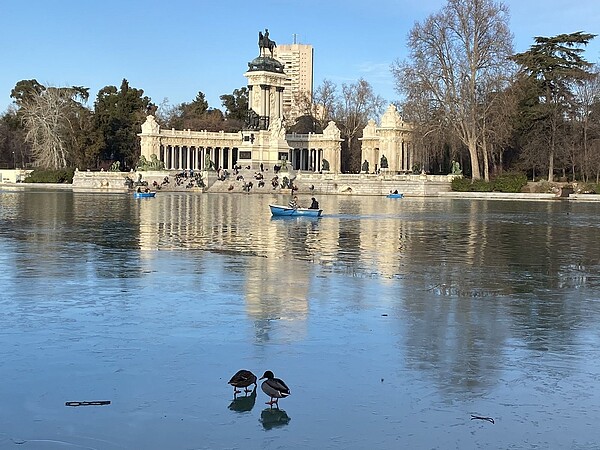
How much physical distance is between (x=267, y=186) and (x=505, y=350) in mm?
64774

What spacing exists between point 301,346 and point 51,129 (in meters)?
89.7

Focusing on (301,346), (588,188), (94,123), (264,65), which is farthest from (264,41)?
(301,346)

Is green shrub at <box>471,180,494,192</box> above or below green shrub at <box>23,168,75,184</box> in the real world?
below

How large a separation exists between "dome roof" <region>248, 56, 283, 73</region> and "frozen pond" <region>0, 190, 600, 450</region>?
71548 mm

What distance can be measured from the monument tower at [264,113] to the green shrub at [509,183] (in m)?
23.5

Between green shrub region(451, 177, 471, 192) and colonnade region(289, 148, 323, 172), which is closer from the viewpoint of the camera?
green shrub region(451, 177, 471, 192)

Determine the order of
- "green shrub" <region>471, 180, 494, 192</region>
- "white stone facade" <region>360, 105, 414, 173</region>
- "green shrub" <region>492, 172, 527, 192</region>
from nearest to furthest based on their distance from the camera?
"green shrub" <region>492, 172, 527, 192</region> → "green shrub" <region>471, 180, 494, 192</region> → "white stone facade" <region>360, 105, 414, 173</region>

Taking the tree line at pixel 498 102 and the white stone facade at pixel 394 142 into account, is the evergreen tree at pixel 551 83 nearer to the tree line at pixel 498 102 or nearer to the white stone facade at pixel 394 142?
the tree line at pixel 498 102

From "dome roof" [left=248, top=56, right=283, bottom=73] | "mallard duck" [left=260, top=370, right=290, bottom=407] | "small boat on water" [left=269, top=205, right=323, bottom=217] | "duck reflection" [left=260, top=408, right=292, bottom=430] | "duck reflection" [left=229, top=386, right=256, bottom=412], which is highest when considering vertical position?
"dome roof" [left=248, top=56, right=283, bottom=73]

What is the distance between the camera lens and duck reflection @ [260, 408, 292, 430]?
7789 millimetres

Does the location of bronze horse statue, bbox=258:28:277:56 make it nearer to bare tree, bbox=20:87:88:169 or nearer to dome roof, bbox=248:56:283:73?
dome roof, bbox=248:56:283:73

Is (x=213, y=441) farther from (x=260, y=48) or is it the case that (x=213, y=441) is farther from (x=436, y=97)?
(x=260, y=48)

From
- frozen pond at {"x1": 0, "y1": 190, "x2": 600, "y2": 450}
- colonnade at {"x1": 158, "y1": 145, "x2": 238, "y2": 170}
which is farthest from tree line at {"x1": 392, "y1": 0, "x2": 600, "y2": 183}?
frozen pond at {"x1": 0, "y1": 190, "x2": 600, "y2": 450}

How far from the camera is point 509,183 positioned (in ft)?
228
